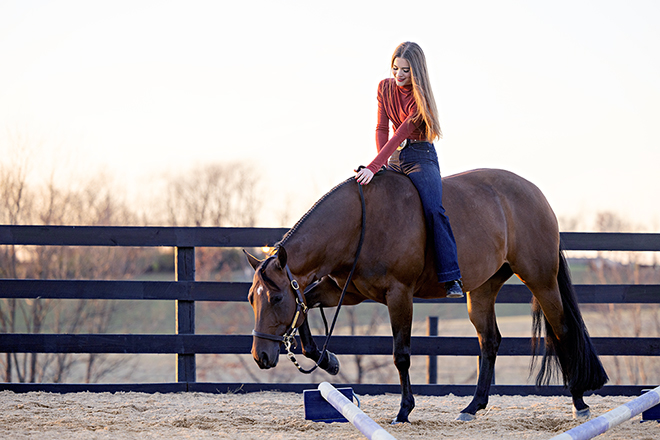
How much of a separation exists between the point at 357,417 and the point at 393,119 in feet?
6.83

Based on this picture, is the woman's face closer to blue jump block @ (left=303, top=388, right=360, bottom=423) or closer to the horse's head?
the horse's head

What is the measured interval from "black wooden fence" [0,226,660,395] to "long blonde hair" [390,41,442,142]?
191 cm

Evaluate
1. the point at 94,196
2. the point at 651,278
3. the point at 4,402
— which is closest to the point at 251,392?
the point at 4,402

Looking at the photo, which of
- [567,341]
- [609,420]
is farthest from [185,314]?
[609,420]

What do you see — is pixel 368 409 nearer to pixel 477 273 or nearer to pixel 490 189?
pixel 477 273

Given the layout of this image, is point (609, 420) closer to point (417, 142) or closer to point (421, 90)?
point (417, 142)

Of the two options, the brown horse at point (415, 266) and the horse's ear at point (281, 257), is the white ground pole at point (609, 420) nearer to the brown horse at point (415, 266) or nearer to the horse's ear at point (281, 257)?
the brown horse at point (415, 266)

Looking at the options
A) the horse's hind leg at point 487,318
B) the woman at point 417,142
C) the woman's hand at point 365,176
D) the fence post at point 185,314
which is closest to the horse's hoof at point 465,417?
the horse's hind leg at point 487,318

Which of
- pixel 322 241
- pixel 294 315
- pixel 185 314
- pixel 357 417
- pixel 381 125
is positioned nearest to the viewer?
pixel 357 417

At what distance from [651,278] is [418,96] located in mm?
23097

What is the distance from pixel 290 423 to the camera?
3.88 metres

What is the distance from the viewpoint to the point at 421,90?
3.80 m

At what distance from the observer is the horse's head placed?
328 cm

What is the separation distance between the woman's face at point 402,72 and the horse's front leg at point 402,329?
1396mm
